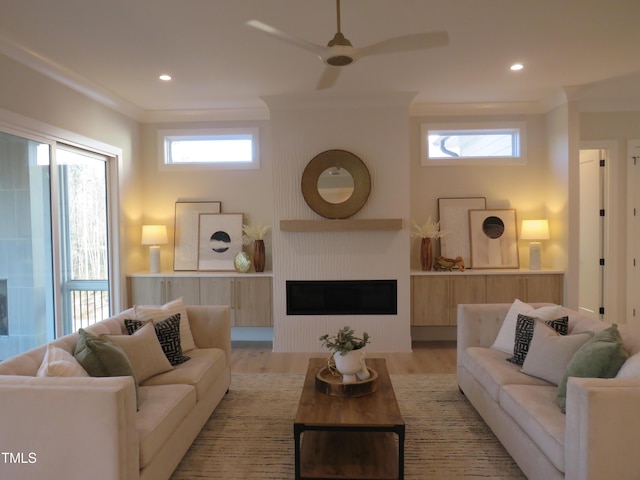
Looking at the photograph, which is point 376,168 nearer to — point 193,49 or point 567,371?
point 193,49

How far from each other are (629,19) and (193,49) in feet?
11.1

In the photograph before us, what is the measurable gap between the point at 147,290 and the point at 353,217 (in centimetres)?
267

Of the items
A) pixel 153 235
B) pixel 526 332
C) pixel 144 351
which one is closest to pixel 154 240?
pixel 153 235

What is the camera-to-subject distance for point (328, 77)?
4.00 metres

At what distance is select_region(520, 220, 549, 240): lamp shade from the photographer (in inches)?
196

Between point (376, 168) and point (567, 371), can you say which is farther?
point (376, 168)

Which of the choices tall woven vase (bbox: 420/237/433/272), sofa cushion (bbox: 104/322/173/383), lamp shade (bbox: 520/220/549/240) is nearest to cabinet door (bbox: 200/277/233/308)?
sofa cushion (bbox: 104/322/173/383)

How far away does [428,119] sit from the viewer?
529cm

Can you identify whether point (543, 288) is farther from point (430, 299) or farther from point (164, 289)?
point (164, 289)

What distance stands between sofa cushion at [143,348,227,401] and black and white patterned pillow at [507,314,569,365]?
7.26ft

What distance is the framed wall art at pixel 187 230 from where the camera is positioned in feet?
17.7

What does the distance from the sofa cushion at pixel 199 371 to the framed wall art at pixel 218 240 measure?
2.06 m

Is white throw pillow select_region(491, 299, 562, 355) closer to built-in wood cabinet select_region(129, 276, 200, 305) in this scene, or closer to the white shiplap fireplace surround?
the white shiplap fireplace surround

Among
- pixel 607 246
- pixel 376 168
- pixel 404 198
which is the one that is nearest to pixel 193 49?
pixel 376 168
